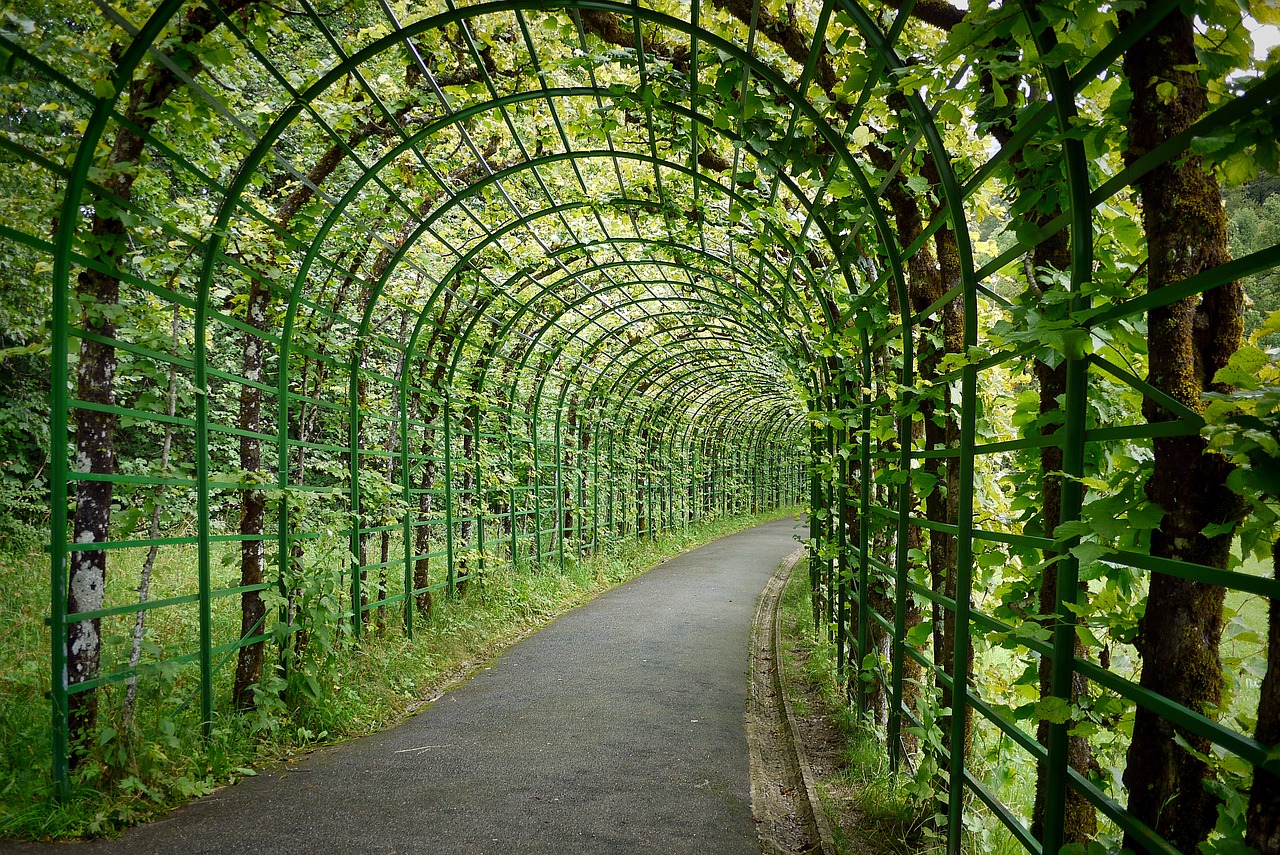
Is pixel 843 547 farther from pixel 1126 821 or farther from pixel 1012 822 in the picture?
pixel 1126 821

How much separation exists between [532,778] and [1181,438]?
→ 3934 mm

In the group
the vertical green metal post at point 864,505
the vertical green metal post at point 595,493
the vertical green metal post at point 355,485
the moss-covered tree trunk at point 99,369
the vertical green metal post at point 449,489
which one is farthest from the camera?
the vertical green metal post at point 595,493

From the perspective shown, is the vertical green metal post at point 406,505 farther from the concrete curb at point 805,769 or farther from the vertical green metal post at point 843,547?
the vertical green metal post at point 843,547

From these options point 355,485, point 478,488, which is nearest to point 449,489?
point 478,488

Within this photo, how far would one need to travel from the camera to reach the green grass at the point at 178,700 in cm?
339

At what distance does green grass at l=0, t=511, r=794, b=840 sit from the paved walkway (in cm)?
17

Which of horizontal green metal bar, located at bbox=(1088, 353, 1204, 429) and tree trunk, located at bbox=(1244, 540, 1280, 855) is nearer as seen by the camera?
tree trunk, located at bbox=(1244, 540, 1280, 855)

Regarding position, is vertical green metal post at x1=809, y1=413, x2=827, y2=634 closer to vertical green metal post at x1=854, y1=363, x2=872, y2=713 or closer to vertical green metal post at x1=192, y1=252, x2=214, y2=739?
vertical green metal post at x1=854, y1=363, x2=872, y2=713

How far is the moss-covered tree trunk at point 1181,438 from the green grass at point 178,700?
4.15 m

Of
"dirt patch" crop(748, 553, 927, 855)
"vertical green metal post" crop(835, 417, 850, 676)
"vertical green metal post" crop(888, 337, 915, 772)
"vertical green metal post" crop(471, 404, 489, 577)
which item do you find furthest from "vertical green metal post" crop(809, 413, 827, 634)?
"vertical green metal post" crop(471, 404, 489, 577)

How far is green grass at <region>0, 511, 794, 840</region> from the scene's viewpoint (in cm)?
339

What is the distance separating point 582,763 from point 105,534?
3.04m

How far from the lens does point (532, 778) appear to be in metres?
4.33

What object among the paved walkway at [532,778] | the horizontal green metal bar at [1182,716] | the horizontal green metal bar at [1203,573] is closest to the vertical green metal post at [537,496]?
the paved walkway at [532,778]
